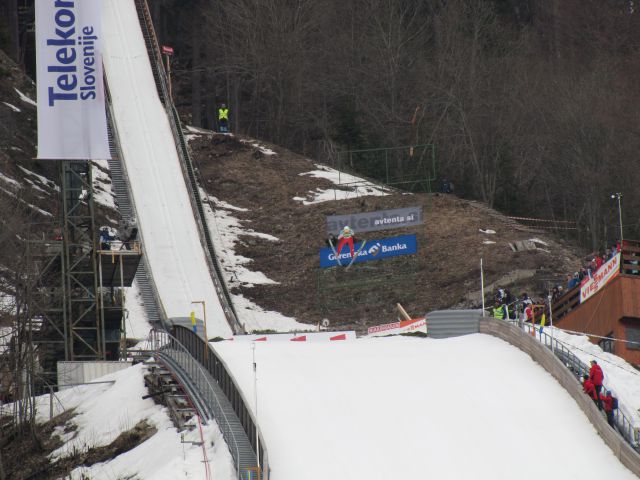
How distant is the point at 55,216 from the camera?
56.8m

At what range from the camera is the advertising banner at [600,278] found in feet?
143

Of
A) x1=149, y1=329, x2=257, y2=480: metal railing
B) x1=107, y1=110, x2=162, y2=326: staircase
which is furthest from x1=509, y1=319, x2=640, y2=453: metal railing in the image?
x1=107, y1=110, x2=162, y2=326: staircase

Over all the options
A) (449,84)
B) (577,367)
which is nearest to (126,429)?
(577,367)

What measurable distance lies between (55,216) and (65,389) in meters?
16.2

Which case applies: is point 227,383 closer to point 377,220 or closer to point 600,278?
point 600,278

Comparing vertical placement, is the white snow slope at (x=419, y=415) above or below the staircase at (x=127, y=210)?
below

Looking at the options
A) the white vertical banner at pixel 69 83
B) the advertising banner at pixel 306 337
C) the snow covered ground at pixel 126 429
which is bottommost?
the snow covered ground at pixel 126 429

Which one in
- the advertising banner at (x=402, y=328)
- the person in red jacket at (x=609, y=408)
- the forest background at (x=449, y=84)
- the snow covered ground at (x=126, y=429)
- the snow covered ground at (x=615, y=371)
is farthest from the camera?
the forest background at (x=449, y=84)

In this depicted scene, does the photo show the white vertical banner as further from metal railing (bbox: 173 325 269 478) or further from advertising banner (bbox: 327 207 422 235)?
advertising banner (bbox: 327 207 422 235)

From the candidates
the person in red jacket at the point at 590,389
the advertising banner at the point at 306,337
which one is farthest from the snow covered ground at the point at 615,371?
the advertising banner at the point at 306,337

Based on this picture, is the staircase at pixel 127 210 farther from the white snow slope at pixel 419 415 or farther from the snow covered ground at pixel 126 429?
the white snow slope at pixel 419 415

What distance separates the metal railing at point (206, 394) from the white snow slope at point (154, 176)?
10741 millimetres

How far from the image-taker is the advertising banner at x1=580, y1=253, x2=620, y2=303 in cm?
4359

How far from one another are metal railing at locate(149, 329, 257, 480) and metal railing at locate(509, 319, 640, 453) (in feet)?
23.1
